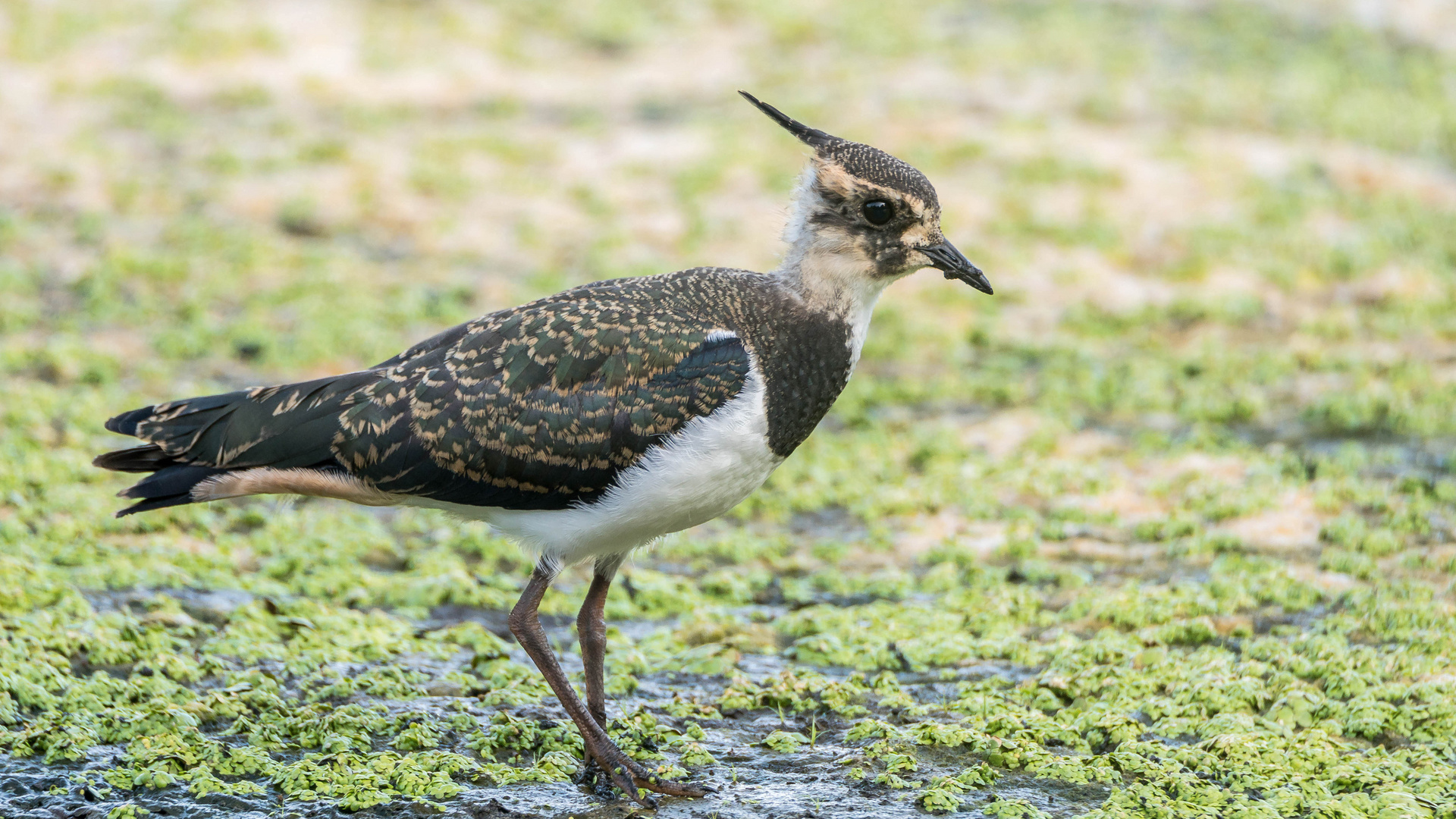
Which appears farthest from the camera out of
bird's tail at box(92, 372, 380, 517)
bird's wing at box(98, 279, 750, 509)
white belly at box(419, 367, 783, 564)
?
bird's tail at box(92, 372, 380, 517)

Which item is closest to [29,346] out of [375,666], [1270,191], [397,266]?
[397,266]

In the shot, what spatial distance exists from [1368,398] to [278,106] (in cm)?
984

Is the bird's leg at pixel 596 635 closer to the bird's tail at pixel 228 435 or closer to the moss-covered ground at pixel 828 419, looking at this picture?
the moss-covered ground at pixel 828 419

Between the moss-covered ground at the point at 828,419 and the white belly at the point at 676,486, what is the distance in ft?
2.88

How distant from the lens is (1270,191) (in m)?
12.5

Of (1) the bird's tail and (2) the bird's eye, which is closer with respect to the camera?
(1) the bird's tail

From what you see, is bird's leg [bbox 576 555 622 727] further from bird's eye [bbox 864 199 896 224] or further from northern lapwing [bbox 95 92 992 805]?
bird's eye [bbox 864 199 896 224]

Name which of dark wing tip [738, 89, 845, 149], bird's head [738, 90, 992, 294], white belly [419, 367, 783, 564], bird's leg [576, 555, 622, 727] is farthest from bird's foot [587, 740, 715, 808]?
dark wing tip [738, 89, 845, 149]

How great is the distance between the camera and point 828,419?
9.91m

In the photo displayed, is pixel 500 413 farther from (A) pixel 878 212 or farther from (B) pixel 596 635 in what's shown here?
(A) pixel 878 212

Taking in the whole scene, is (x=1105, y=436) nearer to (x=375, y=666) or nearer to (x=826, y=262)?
(x=826, y=262)

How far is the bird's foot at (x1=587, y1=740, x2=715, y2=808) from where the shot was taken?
5574mm

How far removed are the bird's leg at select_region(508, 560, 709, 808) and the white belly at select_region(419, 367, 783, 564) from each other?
0.18 m

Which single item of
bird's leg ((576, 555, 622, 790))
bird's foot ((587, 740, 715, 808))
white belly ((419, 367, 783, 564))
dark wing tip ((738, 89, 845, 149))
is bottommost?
bird's foot ((587, 740, 715, 808))
